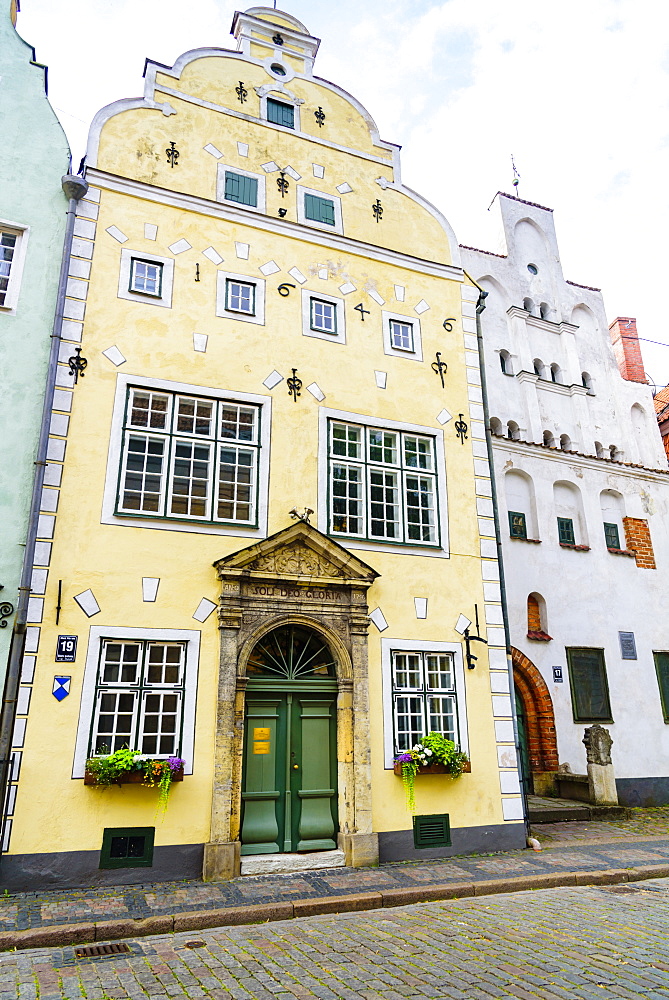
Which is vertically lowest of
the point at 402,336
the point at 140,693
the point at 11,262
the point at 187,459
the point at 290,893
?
the point at 290,893

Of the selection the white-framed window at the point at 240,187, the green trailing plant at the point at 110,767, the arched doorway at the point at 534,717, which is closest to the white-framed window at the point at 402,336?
the white-framed window at the point at 240,187

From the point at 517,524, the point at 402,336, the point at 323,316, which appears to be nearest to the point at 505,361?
the point at 517,524

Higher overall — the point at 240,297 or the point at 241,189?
the point at 241,189

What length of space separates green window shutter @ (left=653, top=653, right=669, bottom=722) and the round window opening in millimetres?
9688

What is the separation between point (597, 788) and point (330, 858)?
6584 mm

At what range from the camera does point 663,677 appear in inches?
639

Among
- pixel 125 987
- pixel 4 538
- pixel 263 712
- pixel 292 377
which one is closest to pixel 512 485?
pixel 292 377

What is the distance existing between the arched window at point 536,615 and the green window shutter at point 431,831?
228 inches

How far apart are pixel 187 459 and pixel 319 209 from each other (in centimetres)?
571

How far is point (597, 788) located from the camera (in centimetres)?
1338

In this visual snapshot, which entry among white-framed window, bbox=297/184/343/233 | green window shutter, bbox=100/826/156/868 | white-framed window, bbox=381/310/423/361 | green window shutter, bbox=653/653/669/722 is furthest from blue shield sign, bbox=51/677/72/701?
green window shutter, bbox=653/653/669/722

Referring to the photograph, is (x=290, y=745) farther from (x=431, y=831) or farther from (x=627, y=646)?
(x=627, y=646)

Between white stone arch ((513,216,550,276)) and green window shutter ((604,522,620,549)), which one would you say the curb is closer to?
green window shutter ((604,522,620,549))

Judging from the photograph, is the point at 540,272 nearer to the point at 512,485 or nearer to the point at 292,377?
the point at 512,485
